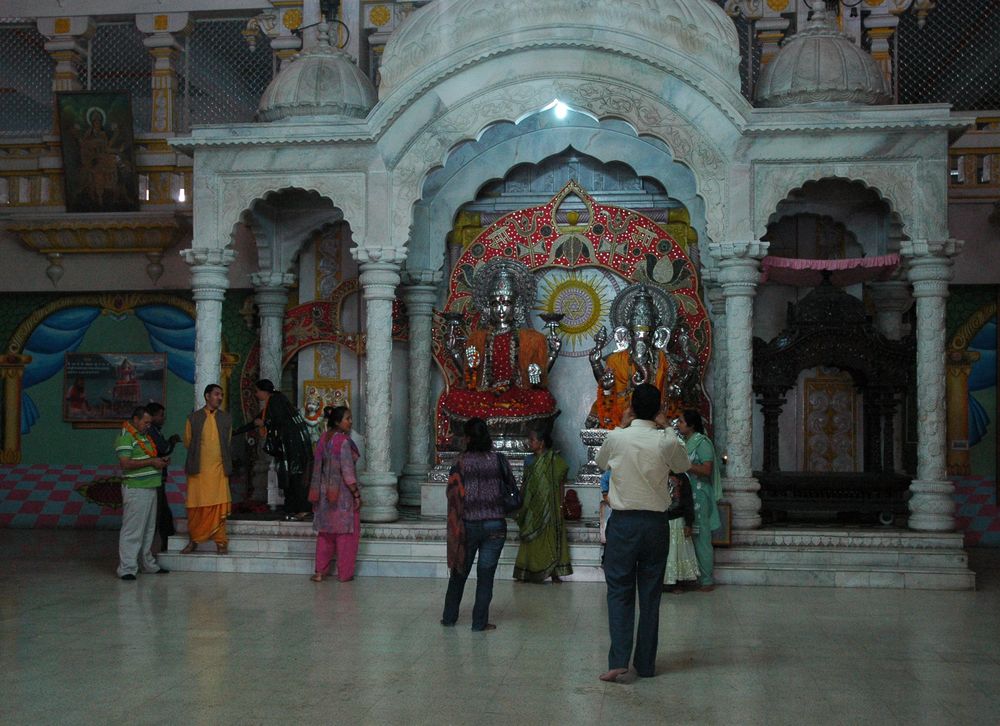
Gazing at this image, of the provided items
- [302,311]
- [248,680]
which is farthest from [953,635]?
[302,311]

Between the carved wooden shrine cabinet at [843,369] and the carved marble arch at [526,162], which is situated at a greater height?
the carved marble arch at [526,162]

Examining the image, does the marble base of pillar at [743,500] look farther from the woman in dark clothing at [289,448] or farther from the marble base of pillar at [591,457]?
the woman in dark clothing at [289,448]

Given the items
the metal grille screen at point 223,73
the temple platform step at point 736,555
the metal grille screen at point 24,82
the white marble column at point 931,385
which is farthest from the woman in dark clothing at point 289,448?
the metal grille screen at point 24,82

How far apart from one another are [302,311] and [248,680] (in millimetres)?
7241

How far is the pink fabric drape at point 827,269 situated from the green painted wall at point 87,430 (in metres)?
6.95

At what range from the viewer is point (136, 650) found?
716cm

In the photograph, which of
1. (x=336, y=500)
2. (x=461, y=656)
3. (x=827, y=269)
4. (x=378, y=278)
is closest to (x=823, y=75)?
(x=827, y=269)

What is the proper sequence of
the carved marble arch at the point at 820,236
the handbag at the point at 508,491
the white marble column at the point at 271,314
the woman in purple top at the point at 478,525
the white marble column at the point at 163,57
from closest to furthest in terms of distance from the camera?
1. the woman in purple top at the point at 478,525
2. the handbag at the point at 508,491
3. the carved marble arch at the point at 820,236
4. the white marble column at the point at 271,314
5. the white marble column at the point at 163,57

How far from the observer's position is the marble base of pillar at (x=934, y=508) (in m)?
10.1

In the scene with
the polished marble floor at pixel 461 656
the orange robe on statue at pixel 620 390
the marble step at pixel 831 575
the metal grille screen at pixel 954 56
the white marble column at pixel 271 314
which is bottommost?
the polished marble floor at pixel 461 656

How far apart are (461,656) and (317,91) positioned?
20.8 feet

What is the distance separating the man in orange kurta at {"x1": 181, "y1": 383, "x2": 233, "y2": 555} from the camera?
34.5 feet

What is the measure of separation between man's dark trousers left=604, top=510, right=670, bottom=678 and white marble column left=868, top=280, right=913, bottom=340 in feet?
21.5

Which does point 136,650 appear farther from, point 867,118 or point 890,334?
point 890,334
